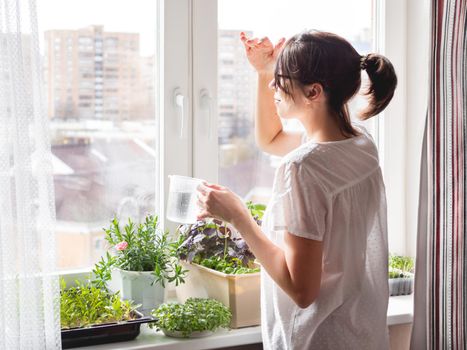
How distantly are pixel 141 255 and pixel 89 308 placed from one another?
0.21 metres

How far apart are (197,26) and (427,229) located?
0.91 m

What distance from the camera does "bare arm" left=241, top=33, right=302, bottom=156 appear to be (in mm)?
1969

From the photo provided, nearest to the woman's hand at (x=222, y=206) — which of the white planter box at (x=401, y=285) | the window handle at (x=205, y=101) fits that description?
the window handle at (x=205, y=101)

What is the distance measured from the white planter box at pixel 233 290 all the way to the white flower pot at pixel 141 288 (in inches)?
4.4

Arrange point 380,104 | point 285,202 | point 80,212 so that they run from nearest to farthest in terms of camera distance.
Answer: point 285,202
point 380,104
point 80,212

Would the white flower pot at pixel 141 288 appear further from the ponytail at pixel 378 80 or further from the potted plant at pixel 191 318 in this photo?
the ponytail at pixel 378 80

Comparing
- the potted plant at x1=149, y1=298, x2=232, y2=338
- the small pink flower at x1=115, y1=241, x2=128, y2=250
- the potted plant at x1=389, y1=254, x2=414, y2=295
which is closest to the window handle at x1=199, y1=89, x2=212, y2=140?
the small pink flower at x1=115, y1=241, x2=128, y2=250

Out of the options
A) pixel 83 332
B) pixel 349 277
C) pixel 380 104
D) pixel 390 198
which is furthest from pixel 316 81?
pixel 390 198

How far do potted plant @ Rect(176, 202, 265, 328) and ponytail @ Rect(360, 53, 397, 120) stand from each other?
1.63 feet

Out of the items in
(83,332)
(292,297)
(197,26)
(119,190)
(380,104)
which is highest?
(197,26)

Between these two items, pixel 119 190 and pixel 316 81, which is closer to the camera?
pixel 316 81

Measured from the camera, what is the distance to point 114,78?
7.01ft

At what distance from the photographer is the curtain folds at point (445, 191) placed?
208 centimetres

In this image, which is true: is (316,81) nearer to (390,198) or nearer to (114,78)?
(114,78)
